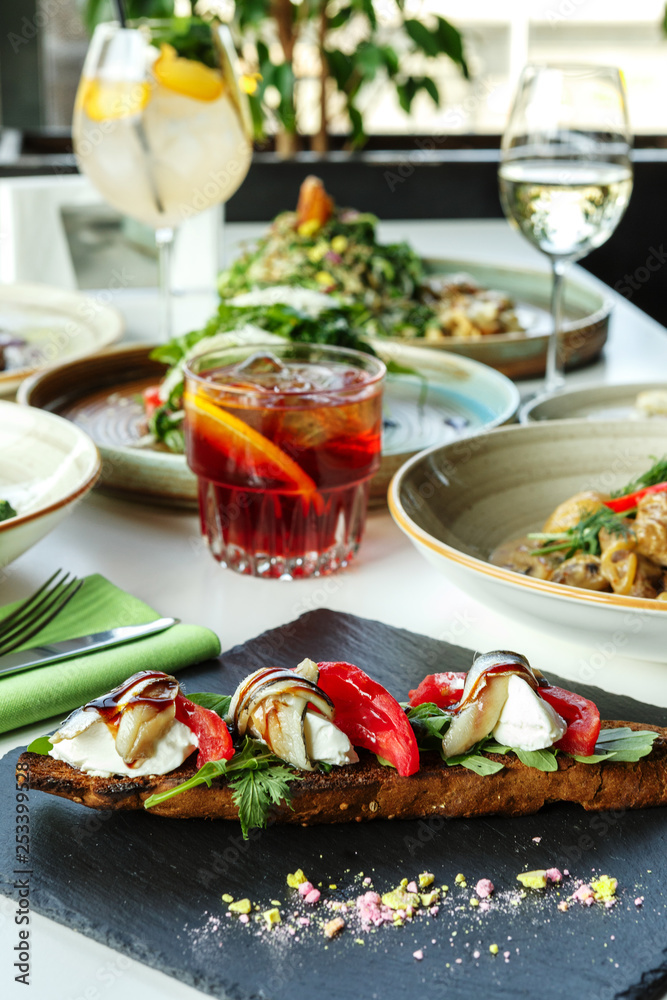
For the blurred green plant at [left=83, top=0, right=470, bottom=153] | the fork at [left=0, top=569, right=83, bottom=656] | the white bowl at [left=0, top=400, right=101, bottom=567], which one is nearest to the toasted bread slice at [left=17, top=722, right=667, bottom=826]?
the fork at [left=0, top=569, right=83, bottom=656]

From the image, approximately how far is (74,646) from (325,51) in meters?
4.56

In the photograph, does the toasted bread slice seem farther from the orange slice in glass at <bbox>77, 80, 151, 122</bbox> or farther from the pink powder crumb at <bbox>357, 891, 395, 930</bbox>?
the orange slice in glass at <bbox>77, 80, 151, 122</bbox>

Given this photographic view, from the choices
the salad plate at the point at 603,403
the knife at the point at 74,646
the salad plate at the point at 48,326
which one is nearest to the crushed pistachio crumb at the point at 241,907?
the knife at the point at 74,646

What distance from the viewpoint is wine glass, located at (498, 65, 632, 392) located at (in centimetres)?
165

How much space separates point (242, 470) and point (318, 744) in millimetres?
467

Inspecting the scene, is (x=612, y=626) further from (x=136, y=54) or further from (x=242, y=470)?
(x=136, y=54)

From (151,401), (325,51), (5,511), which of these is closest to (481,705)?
(5,511)

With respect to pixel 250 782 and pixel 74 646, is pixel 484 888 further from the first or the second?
pixel 74 646

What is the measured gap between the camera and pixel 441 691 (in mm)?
874

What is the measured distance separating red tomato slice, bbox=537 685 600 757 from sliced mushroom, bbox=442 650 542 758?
34 mm

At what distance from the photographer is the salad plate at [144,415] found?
4.49 feet

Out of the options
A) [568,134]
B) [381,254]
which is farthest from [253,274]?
[568,134]

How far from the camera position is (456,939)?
684 mm

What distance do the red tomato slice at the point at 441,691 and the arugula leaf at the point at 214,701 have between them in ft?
0.50
